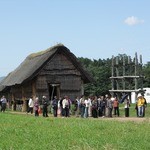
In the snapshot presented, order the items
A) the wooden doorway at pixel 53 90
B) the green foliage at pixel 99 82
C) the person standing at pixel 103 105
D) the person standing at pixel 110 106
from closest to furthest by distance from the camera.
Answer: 1. the person standing at pixel 110 106
2. the person standing at pixel 103 105
3. the wooden doorway at pixel 53 90
4. the green foliage at pixel 99 82

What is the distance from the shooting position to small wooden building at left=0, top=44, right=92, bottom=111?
4359cm

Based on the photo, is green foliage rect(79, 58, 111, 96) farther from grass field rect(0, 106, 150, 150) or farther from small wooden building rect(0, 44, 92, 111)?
grass field rect(0, 106, 150, 150)

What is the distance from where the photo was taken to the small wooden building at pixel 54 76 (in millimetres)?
43594

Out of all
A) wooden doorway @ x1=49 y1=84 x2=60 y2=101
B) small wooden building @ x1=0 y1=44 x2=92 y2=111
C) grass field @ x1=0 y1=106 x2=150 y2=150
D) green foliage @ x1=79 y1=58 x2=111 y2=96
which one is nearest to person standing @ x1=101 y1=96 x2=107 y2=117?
small wooden building @ x1=0 y1=44 x2=92 y2=111

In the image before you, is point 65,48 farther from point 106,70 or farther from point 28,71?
point 106,70

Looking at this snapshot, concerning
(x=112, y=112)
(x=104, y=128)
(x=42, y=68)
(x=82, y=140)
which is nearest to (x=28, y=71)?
(x=42, y=68)

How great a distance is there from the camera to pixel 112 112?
3600 centimetres

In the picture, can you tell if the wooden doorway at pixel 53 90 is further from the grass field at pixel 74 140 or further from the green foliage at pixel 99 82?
the green foliage at pixel 99 82

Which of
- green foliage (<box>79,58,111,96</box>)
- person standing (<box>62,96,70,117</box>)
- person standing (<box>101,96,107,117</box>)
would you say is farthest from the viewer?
green foliage (<box>79,58,111,96</box>)

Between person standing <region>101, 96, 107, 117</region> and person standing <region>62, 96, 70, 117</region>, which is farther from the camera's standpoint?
person standing <region>101, 96, 107, 117</region>

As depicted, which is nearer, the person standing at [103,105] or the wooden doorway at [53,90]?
the person standing at [103,105]

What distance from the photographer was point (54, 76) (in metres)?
44.6

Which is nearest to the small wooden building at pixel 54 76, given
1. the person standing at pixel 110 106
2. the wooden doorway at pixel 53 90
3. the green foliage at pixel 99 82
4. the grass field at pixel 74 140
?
the wooden doorway at pixel 53 90

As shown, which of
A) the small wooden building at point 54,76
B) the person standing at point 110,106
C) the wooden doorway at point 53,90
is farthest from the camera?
the wooden doorway at point 53,90
